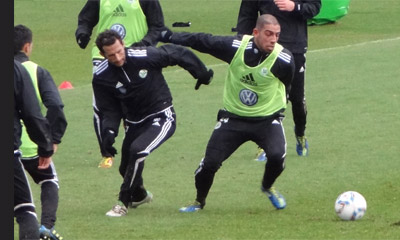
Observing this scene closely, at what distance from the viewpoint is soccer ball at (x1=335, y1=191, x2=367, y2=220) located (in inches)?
378

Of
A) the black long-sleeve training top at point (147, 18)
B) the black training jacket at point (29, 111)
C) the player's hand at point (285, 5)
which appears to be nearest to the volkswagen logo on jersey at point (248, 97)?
the black long-sleeve training top at point (147, 18)

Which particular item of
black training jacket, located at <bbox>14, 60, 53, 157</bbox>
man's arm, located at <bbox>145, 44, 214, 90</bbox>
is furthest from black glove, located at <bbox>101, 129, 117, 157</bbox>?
black training jacket, located at <bbox>14, 60, 53, 157</bbox>

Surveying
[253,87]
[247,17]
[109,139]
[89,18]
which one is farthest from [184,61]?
[89,18]

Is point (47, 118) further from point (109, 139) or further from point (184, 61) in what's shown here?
point (184, 61)

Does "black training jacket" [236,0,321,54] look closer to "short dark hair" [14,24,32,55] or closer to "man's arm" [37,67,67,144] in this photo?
"short dark hair" [14,24,32,55]

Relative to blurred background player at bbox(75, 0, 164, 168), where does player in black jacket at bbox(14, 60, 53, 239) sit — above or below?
above

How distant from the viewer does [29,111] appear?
7.66 meters

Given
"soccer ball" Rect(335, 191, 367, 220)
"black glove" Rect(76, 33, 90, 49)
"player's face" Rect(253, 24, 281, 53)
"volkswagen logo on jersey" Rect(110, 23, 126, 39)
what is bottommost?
"soccer ball" Rect(335, 191, 367, 220)

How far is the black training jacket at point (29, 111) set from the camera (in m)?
7.54

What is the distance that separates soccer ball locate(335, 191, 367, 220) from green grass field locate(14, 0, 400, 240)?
82 mm

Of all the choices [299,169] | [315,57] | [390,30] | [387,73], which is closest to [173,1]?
[390,30]

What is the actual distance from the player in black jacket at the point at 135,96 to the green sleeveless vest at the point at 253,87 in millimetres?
357

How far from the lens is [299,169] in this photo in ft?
40.5

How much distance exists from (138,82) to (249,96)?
112 centimetres
